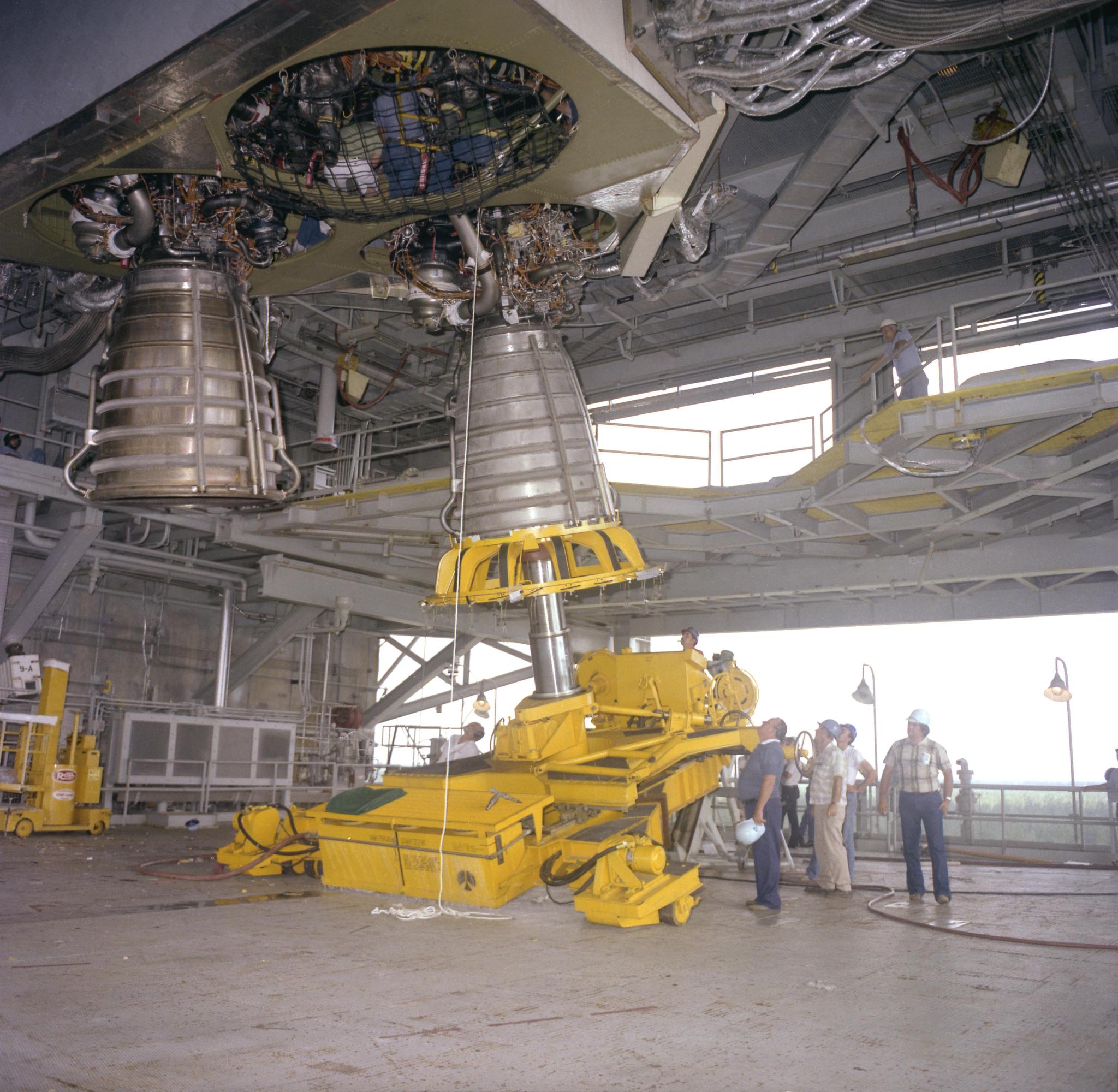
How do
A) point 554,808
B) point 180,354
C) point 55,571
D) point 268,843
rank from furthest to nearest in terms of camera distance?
point 55,571
point 268,843
point 554,808
point 180,354

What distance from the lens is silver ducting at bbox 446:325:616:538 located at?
8688mm

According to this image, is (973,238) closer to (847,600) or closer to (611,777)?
(847,600)

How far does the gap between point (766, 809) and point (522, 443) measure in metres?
4.10

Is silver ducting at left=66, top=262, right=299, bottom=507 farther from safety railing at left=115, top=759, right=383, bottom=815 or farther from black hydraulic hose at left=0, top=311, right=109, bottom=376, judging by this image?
safety railing at left=115, top=759, right=383, bottom=815

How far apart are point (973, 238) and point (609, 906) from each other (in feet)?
41.4

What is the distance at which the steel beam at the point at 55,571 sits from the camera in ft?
49.4

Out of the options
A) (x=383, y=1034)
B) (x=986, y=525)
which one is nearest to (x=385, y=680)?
(x=986, y=525)

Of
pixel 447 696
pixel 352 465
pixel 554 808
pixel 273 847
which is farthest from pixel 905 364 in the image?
pixel 447 696

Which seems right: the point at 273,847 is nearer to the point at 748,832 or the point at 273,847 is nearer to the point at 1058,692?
the point at 748,832

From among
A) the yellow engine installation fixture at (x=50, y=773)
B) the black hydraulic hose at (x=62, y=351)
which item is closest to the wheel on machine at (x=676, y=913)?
the black hydraulic hose at (x=62, y=351)

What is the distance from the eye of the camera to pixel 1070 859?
549 inches

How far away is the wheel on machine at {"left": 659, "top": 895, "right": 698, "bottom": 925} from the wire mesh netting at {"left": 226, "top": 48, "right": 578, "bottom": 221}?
5.54 m

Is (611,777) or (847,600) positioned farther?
(847,600)

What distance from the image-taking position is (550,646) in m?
9.72
